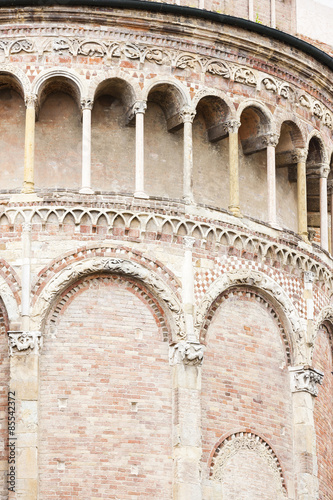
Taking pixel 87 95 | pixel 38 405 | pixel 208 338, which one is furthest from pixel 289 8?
pixel 38 405

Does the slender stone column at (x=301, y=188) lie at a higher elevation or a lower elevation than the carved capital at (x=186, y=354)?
higher

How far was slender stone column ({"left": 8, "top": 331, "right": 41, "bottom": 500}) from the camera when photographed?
1046 inches

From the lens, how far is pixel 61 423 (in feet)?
89.4

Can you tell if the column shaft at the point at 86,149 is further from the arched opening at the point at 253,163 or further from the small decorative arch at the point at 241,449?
the small decorative arch at the point at 241,449

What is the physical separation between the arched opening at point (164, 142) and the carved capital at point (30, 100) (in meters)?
Result: 2.24

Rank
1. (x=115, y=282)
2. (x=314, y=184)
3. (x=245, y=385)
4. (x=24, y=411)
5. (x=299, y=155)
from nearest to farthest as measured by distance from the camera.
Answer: (x=24, y=411) < (x=115, y=282) < (x=245, y=385) < (x=299, y=155) < (x=314, y=184)

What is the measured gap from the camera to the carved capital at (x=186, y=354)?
27984 mm

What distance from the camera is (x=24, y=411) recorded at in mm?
27031

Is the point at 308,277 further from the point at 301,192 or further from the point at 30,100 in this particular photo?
the point at 30,100

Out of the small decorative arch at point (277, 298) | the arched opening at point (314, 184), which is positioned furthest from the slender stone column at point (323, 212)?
the small decorative arch at point (277, 298)

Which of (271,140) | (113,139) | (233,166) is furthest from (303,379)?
(113,139)

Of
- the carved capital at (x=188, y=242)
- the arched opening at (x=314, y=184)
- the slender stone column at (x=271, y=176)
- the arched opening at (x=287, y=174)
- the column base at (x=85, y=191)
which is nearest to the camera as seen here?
the column base at (x=85, y=191)

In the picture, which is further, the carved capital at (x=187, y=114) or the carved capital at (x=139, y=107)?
the carved capital at (x=187, y=114)

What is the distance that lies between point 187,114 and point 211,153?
4.30 feet
